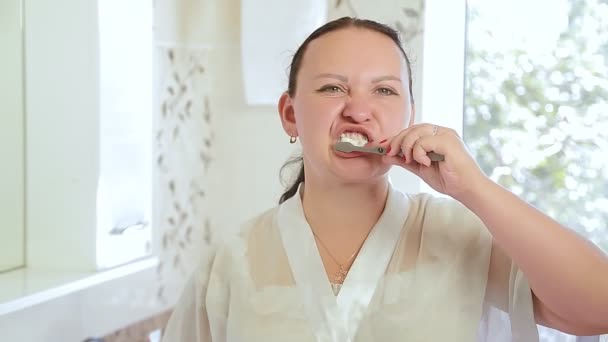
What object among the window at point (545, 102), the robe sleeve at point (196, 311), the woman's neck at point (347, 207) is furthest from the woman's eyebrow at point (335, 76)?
the window at point (545, 102)

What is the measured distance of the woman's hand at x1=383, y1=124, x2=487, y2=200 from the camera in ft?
2.45

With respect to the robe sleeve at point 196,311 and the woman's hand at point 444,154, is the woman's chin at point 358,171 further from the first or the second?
the robe sleeve at point 196,311

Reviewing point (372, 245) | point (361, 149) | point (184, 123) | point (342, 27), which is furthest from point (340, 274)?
point (184, 123)

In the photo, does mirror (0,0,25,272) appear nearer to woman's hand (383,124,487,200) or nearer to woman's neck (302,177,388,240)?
woman's neck (302,177,388,240)

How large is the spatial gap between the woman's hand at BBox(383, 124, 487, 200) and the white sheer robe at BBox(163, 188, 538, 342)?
10cm

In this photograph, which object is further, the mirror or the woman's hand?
the mirror

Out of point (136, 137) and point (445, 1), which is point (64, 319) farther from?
point (445, 1)

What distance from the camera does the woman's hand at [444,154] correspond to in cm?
75

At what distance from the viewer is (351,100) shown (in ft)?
2.71

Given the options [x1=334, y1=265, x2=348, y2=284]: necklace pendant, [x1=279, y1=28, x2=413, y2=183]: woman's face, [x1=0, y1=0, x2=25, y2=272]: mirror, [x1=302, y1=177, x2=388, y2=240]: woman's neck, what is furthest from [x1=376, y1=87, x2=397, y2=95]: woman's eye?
[x1=0, y1=0, x2=25, y2=272]: mirror

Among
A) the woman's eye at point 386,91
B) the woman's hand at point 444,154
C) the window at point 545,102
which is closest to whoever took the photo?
the woman's hand at point 444,154

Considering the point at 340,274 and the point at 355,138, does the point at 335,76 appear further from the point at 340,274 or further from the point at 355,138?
the point at 340,274

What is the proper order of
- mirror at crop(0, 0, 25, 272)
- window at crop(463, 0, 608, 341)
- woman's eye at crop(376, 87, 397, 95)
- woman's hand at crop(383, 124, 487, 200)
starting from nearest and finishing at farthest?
woman's hand at crop(383, 124, 487, 200) → woman's eye at crop(376, 87, 397, 95) → mirror at crop(0, 0, 25, 272) → window at crop(463, 0, 608, 341)

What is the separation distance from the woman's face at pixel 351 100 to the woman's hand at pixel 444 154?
1.7 inches
